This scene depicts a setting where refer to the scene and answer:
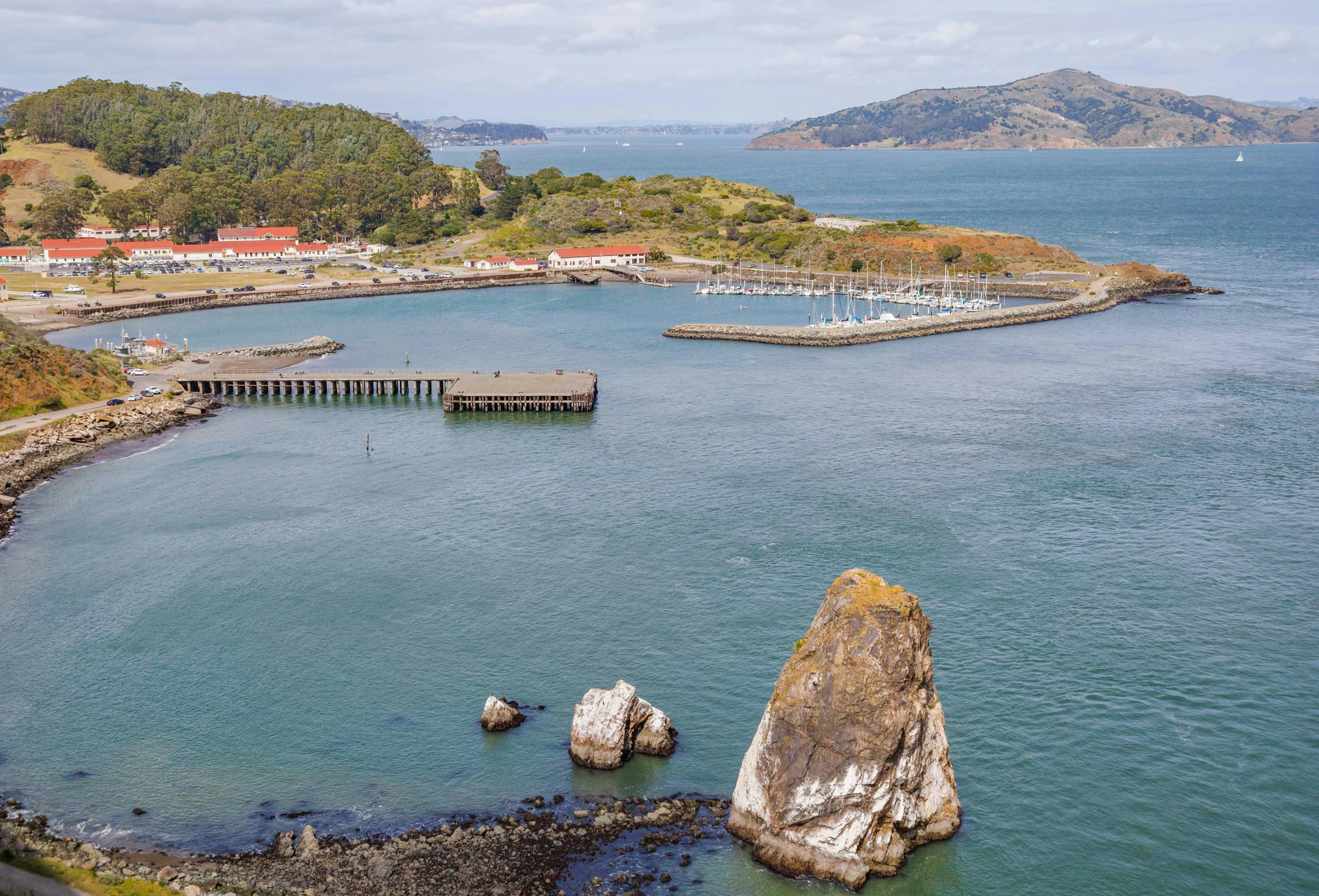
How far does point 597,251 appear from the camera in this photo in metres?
174

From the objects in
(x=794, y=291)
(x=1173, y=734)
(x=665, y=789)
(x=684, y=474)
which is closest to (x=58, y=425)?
(x=684, y=474)

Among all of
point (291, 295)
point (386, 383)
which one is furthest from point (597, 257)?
point (386, 383)

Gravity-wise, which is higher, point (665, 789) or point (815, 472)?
point (815, 472)

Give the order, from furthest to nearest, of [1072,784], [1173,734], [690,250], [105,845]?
[690,250] → [1173,734] → [1072,784] → [105,845]

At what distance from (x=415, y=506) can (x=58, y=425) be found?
32291 millimetres

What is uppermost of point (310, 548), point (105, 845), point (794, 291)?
point (794, 291)

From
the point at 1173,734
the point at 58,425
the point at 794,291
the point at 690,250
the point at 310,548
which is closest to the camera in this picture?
the point at 1173,734

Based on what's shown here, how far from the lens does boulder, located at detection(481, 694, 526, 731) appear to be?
42312 millimetres

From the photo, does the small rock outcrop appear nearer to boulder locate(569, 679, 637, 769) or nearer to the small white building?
boulder locate(569, 679, 637, 769)

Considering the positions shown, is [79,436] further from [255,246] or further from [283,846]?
[255,246]

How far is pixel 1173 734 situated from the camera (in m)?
41.2

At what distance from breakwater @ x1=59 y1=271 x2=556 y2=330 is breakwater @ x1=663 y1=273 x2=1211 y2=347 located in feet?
152

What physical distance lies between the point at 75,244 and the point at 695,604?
156159 millimetres

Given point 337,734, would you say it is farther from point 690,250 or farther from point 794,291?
point 690,250
